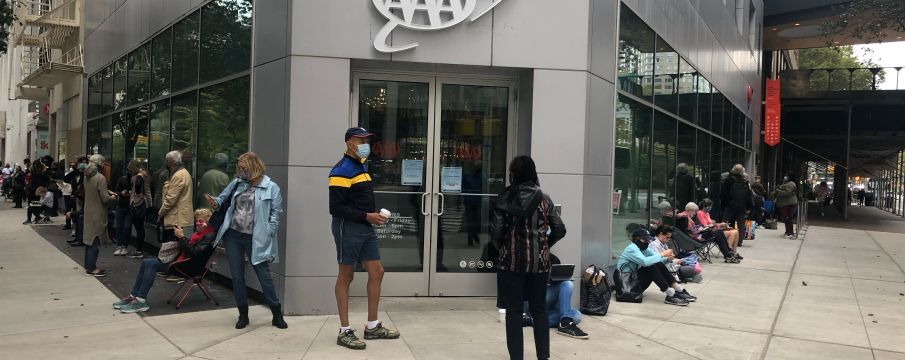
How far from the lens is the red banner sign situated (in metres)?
28.7

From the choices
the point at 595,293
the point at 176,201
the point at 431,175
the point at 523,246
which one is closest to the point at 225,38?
the point at 176,201

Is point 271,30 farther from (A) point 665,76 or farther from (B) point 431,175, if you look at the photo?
(A) point 665,76

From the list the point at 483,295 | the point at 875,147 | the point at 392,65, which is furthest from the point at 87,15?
the point at 875,147

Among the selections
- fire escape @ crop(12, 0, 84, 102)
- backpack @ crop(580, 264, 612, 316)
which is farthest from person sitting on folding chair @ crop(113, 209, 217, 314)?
fire escape @ crop(12, 0, 84, 102)

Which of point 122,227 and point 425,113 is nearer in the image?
point 425,113

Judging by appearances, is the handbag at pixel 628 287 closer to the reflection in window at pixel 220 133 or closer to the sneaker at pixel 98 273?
the reflection in window at pixel 220 133

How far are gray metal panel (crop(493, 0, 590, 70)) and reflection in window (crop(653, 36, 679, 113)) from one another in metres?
3.77

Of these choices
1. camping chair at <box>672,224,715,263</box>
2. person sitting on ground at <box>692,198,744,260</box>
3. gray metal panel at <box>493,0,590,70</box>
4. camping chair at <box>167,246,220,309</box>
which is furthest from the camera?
person sitting on ground at <box>692,198,744,260</box>

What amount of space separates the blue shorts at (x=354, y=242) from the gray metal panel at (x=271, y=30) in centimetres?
211

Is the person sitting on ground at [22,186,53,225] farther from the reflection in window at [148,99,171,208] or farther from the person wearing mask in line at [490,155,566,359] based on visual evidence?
the person wearing mask in line at [490,155,566,359]

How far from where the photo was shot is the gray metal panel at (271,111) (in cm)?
686

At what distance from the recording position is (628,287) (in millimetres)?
8195

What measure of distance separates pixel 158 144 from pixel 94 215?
2910 millimetres

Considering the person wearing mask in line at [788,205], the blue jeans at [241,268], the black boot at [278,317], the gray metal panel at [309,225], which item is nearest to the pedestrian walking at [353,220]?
the black boot at [278,317]
